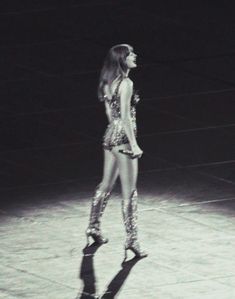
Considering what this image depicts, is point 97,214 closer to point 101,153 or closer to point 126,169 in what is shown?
point 126,169

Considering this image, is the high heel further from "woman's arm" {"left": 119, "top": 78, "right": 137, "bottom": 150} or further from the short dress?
"woman's arm" {"left": 119, "top": 78, "right": 137, "bottom": 150}

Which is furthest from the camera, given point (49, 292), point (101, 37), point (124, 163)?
point (101, 37)

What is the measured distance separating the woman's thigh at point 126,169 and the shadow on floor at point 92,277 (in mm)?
721

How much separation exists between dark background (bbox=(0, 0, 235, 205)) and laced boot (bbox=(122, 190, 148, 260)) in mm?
2423

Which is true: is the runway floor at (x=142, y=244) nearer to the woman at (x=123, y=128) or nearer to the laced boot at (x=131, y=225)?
the laced boot at (x=131, y=225)

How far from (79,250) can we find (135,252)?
0.67 metres

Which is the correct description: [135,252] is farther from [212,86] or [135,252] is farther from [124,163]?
[212,86]

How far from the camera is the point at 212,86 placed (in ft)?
75.5

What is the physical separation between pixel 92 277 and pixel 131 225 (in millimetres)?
915

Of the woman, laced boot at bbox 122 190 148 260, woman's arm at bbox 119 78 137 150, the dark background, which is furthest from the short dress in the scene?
the dark background

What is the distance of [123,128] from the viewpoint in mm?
15766

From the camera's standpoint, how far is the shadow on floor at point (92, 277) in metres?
14.7

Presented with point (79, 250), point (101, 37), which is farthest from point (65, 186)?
point (101, 37)

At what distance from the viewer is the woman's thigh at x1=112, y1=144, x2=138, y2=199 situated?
15.8 metres
